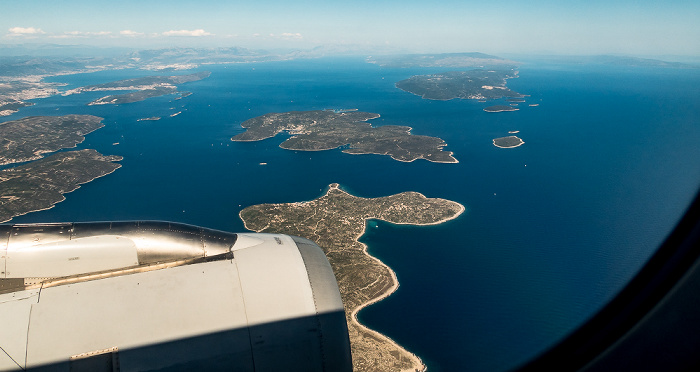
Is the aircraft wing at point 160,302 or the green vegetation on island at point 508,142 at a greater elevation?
the aircraft wing at point 160,302

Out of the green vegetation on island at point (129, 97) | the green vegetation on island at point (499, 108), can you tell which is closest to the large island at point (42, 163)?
the green vegetation on island at point (129, 97)

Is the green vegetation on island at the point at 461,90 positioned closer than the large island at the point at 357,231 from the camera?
No

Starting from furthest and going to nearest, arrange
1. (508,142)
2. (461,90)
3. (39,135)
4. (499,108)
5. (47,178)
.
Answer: (461,90)
(499,108)
(39,135)
(508,142)
(47,178)

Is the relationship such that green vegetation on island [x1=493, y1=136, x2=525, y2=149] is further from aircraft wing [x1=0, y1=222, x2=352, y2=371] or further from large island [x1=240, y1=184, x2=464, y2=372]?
aircraft wing [x1=0, y1=222, x2=352, y2=371]

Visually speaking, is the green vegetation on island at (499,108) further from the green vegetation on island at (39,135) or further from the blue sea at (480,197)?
the green vegetation on island at (39,135)

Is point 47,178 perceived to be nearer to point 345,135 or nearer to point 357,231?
point 357,231

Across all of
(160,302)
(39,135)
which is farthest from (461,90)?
(160,302)
